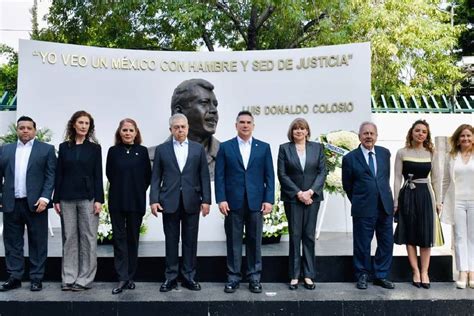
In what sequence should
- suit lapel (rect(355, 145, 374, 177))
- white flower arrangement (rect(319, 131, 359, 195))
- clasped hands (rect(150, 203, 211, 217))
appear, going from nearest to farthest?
clasped hands (rect(150, 203, 211, 217))
suit lapel (rect(355, 145, 374, 177))
white flower arrangement (rect(319, 131, 359, 195))

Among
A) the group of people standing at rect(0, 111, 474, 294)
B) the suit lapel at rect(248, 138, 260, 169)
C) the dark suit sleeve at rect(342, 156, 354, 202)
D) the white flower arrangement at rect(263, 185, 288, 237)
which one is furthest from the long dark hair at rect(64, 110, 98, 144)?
the dark suit sleeve at rect(342, 156, 354, 202)

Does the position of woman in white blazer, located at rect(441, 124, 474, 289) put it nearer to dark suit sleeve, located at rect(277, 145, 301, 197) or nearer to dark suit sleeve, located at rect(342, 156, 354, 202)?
dark suit sleeve, located at rect(342, 156, 354, 202)

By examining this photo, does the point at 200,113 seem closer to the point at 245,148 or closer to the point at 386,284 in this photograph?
the point at 245,148

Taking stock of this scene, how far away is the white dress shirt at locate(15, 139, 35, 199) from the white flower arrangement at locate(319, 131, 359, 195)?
3106mm

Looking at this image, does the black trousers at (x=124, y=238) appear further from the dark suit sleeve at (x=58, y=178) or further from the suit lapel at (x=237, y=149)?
the suit lapel at (x=237, y=149)

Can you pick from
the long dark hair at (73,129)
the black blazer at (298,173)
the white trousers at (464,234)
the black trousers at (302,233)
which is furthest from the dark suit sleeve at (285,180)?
the long dark hair at (73,129)

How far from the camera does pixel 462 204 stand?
4.24 m

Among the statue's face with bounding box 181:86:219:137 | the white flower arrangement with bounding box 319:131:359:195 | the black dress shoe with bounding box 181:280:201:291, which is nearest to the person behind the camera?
the black dress shoe with bounding box 181:280:201:291

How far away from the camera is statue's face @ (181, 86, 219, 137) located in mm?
5852

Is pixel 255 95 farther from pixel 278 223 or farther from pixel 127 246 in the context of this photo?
pixel 127 246

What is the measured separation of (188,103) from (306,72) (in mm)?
1713

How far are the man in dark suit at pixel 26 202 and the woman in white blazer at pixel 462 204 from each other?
11.0 feet

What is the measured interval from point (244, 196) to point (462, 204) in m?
1.86

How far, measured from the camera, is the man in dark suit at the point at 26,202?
410cm
